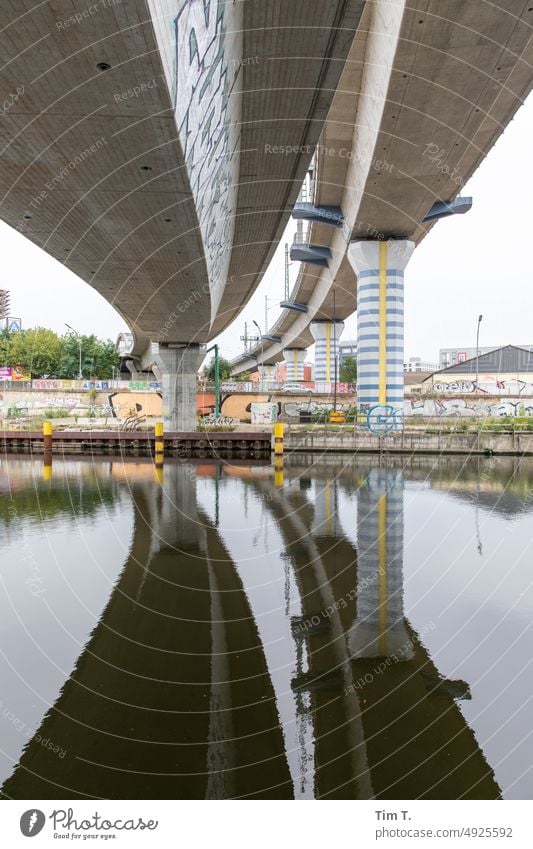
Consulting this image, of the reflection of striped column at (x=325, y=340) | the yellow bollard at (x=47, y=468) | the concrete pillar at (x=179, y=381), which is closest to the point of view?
the yellow bollard at (x=47, y=468)

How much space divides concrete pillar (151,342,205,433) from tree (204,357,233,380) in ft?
174

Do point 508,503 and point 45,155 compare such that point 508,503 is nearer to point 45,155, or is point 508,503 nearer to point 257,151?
point 257,151

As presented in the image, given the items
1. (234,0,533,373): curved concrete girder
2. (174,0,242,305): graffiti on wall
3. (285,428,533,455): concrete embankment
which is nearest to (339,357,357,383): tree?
(285,428,533,455): concrete embankment

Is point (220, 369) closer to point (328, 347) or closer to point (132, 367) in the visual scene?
point (132, 367)

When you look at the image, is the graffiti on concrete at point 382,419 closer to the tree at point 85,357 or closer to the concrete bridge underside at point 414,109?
the concrete bridge underside at point 414,109

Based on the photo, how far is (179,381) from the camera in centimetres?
3675

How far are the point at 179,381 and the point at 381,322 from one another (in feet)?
47.2

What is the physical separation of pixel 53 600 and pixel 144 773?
423 cm

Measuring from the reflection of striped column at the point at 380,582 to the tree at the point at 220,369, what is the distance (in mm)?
77278

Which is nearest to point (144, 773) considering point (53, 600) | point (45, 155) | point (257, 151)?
point (53, 600)

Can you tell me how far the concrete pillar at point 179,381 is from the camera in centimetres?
3650

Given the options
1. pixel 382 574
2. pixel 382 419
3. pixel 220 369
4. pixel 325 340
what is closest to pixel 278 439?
pixel 382 419

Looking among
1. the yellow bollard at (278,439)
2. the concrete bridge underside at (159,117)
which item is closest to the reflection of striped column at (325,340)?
the yellow bollard at (278,439)

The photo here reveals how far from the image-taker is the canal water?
4230 millimetres
